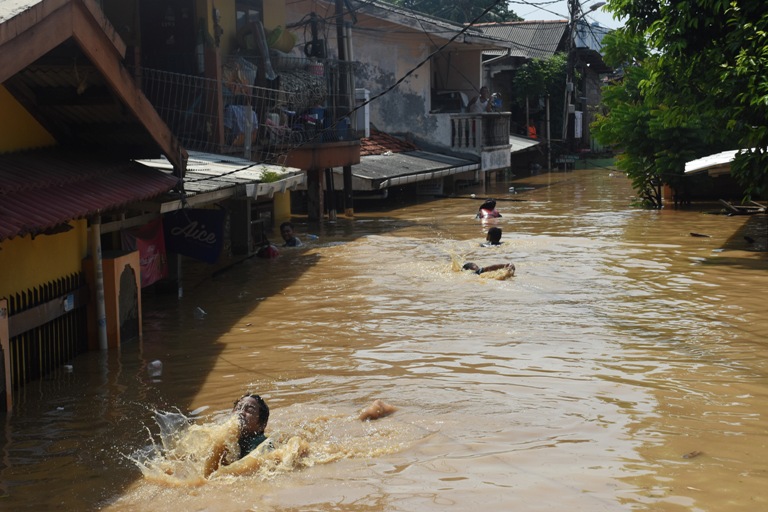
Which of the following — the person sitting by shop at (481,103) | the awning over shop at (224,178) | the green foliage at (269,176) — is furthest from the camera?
the person sitting by shop at (481,103)

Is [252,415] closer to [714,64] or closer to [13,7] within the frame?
[13,7]

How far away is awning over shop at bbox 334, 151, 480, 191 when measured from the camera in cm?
2605

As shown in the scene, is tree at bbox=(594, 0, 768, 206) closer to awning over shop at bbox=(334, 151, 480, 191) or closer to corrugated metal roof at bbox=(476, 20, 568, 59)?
awning over shop at bbox=(334, 151, 480, 191)

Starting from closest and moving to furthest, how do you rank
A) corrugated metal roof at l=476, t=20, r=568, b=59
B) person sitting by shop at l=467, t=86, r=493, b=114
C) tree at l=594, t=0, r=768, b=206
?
1. tree at l=594, t=0, r=768, b=206
2. person sitting by shop at l=467, t=86, r=493, b=114
3. corrugated metal roof at l=476, t=20, r=568, b=59

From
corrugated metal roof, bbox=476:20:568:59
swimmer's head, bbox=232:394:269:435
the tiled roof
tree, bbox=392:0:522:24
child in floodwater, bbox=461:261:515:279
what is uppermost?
tree, bbox=392:0:522:24

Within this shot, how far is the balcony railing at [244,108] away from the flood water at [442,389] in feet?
8.67

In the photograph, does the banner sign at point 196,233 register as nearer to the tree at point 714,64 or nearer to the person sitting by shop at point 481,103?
the tree at point 714,64

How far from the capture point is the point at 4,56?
841 centimetres

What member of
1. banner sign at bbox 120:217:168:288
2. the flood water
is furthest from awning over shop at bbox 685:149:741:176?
banner sign at bbox 120:217:168:288

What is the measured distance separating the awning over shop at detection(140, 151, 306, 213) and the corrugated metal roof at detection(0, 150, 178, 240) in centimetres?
64

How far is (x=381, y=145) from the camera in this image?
31938 mm

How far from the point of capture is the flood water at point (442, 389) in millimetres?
7223

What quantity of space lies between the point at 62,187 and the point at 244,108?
937cm

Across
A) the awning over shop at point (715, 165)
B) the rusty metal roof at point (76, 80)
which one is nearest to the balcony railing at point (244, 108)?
the rusty metal roof at point (76, 80)
